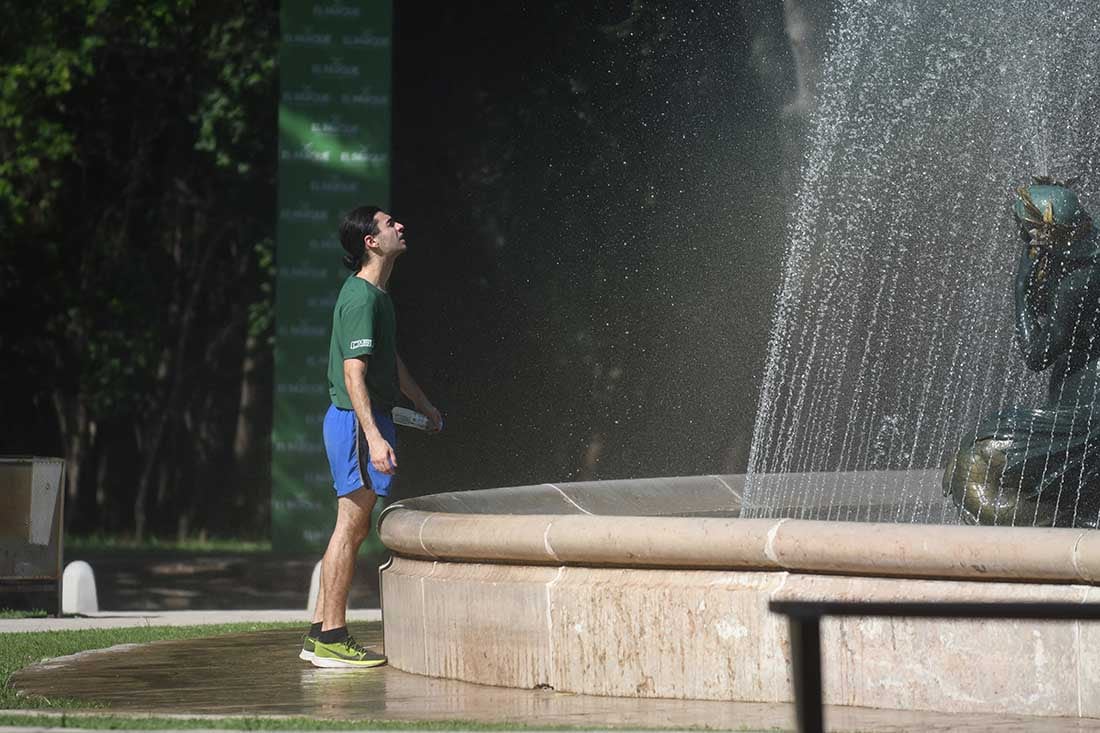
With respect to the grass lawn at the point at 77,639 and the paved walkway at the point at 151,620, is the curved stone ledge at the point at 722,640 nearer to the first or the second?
the grass lawn at the point at 77,639

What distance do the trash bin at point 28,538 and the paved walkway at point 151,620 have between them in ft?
0.96

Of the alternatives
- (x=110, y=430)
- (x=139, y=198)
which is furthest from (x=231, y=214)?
(x=110, y=430)

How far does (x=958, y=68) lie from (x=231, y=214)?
12.9 meters

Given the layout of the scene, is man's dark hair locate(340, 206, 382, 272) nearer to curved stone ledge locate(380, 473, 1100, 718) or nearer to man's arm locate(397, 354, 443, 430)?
man's arm locate(397, 354, 443, 430)

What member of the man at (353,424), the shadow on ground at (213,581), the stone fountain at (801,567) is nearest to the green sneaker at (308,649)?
the man at (353,424)

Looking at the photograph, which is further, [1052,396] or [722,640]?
[1052,396]

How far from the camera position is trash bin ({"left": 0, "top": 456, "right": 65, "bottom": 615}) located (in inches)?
399

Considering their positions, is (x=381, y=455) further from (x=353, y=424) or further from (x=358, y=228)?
(x=358, y=228)

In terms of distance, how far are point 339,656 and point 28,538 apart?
3.82 meters

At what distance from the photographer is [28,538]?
33.2 feet

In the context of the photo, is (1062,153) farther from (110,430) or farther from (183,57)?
(110,430)

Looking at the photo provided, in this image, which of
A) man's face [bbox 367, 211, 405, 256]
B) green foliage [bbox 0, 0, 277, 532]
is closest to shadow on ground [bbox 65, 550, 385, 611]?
green foliage [bbox 0, 0, 277, 532]

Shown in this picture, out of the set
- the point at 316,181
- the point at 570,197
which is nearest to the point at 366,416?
the point at 316,181

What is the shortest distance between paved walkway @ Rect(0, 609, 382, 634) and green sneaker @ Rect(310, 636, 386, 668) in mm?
2447
